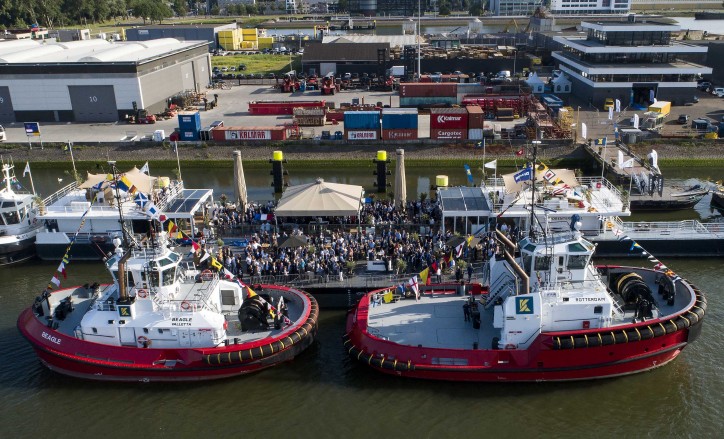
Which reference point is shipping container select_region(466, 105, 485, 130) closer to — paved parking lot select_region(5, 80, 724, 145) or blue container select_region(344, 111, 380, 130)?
paved parking lot select_region(5, 80, 724, 145)

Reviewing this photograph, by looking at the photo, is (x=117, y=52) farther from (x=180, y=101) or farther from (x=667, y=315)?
(x=667, y=315)

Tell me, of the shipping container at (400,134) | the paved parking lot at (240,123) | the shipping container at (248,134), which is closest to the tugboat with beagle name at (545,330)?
the shipping container at (400,134)

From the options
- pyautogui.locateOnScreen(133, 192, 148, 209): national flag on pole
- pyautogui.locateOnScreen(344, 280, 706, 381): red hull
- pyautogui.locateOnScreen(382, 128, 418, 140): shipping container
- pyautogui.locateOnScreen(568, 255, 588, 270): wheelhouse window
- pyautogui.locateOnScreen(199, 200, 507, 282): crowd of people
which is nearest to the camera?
pyautogui.locateOnScreen(344, 280, 706, 381): red hull

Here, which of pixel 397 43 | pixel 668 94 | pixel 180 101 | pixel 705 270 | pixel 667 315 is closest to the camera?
pixel 667 315

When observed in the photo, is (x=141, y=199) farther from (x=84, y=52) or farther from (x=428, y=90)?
(x=84, y=52)

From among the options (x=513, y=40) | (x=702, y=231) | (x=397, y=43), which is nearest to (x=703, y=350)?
(x=702, y=231)

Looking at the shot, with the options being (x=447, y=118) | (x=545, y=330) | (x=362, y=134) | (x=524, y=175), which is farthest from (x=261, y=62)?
(x=545, y=330)

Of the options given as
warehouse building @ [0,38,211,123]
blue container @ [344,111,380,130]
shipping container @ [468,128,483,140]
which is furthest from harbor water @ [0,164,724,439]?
warehouse building @ [0,38,211,123]
